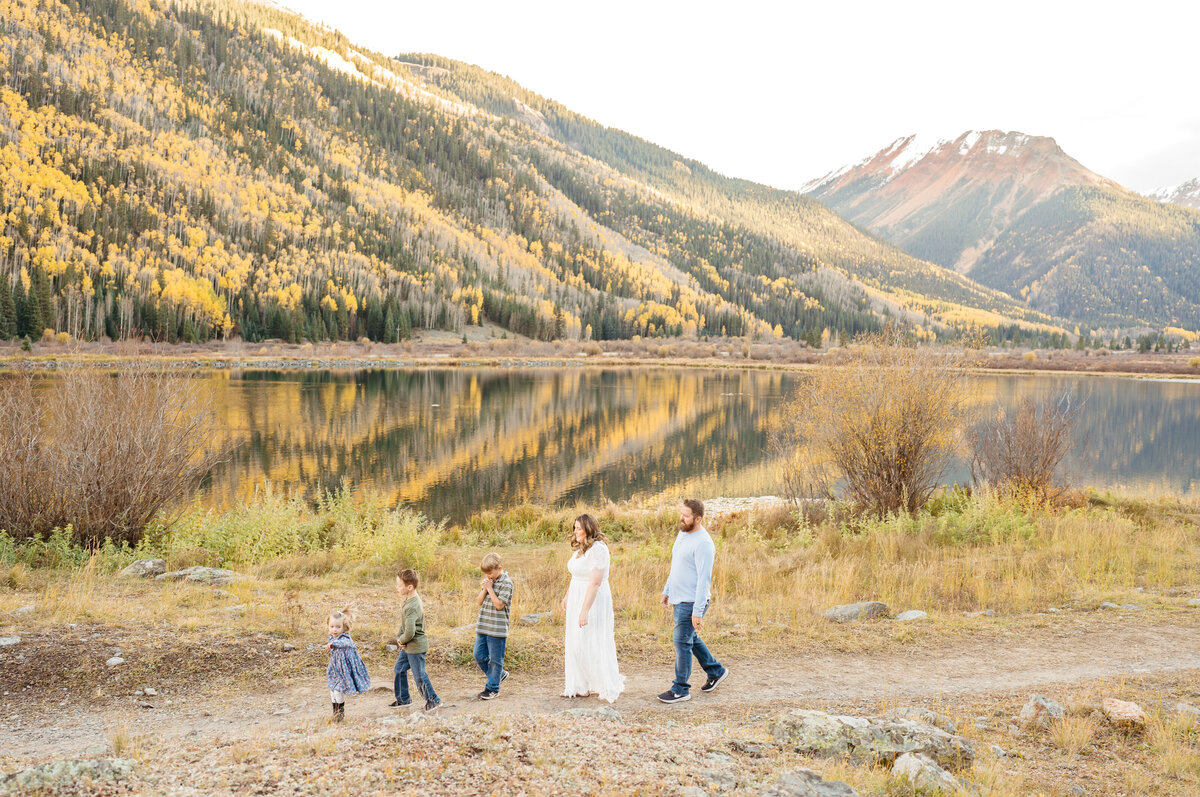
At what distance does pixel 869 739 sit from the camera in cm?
531

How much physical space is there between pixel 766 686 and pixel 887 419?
1016cm

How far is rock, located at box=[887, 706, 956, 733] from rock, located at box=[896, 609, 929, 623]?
3512mm

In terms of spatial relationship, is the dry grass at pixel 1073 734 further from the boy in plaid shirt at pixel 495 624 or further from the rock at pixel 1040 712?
the boy in plaid shirt at pixel 495 624


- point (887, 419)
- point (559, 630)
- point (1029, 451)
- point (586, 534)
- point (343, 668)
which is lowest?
point (559, 630)

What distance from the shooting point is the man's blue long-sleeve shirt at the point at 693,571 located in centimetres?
654

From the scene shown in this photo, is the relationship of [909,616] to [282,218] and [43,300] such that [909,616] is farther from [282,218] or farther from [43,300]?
[282,218]

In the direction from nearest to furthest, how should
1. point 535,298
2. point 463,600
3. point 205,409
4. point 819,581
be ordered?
point 463,600, point 819,581, point 205,409, point 535,298

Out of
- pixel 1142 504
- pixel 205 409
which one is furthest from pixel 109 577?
pixel 1142 504

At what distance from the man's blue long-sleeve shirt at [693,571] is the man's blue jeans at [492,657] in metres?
1.61

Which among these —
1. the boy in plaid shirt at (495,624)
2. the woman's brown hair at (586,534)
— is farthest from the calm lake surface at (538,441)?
the woman's brown hair at (586,534)

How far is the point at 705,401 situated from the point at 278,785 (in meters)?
49.3

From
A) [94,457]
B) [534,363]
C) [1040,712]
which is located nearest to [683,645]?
[1040,712]

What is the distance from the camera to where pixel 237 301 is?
97.9m

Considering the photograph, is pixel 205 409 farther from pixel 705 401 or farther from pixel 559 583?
pixel 705 401
